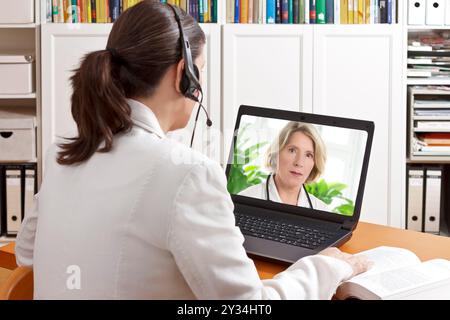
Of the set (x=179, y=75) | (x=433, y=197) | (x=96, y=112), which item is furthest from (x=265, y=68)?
(x=96, y=112)

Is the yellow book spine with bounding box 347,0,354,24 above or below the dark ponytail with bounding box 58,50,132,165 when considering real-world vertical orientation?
above

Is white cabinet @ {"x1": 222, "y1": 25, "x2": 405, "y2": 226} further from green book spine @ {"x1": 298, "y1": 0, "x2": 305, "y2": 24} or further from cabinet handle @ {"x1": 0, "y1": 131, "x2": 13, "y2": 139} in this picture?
cabinet handle @ {"x1": 0, "y1": 131, "x2": 13, "y2": 139}

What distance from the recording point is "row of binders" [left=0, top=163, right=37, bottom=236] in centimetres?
335

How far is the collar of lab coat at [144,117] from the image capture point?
1163 mm

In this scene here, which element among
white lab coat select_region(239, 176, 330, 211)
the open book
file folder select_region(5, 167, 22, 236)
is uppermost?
white lab coat select_region(239, 176, 330, 211)

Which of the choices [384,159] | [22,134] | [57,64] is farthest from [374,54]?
[22,134]

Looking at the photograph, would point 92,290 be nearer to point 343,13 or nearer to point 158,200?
point 158,200

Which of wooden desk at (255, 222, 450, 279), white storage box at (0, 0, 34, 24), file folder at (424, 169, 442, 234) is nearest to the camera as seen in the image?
wooden desk at (255, 222, 450, 279)

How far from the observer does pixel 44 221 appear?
1.17 meters

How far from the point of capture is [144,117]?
1168 mm

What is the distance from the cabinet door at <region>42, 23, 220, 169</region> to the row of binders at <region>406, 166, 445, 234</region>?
37.9 inches

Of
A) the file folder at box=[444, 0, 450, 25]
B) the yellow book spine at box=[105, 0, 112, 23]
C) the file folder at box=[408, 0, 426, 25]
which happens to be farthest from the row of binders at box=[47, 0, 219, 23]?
the file folder at box=[444, 0, 450, 25]

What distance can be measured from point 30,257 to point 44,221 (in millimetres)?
201

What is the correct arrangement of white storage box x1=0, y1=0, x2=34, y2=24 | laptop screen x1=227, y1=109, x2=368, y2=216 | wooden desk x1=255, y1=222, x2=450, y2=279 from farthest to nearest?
white storage box x1=0, y1=0, x2=34, y2=24 → laptop screen x1=227, y1=109, x2=368, y2=216 → wooden desk x1=255, y1=222, x2=450, y2=279
